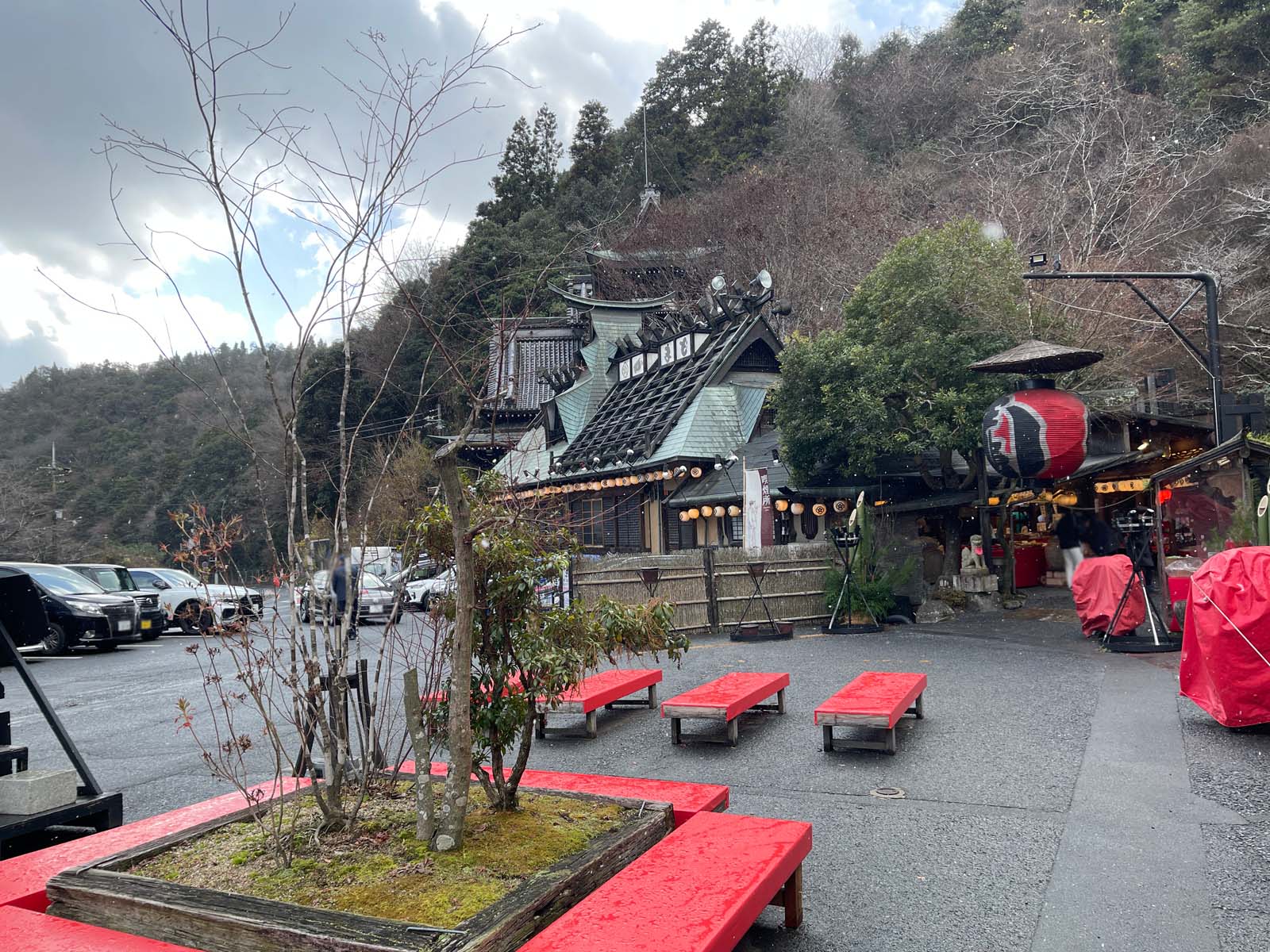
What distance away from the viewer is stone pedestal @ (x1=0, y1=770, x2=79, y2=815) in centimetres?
440

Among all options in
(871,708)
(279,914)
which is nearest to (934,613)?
(871,708)

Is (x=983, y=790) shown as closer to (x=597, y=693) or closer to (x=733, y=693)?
(x=733, y=693)

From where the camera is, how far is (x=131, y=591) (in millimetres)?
19344

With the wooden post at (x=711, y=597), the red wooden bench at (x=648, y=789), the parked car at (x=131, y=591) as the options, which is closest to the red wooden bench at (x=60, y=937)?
the red wooden bench at (x=648, y=789)

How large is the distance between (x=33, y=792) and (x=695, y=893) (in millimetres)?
3554

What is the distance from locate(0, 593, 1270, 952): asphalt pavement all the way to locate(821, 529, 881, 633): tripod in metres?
3.04

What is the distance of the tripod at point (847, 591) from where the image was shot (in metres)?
15.0

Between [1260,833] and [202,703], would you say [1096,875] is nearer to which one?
[1260,833]

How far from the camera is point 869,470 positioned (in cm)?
1667

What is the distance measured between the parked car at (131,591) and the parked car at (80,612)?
0.70 meters

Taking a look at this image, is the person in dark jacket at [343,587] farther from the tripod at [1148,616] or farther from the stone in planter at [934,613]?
the stone in planter at [934,613]

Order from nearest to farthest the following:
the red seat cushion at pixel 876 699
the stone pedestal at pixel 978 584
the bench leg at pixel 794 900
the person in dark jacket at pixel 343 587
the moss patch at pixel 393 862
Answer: the moss patch at pixel 393 862
the person in dark jacket at pixel 343 587
the bench leg at pixel 794 900
the red seat cushion at pixel 876 699
the stone pedestal at pixel 978 584

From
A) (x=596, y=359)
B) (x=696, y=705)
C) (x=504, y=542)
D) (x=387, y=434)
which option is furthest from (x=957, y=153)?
(x=504, y=542)

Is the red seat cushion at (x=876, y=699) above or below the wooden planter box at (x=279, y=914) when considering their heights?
below
